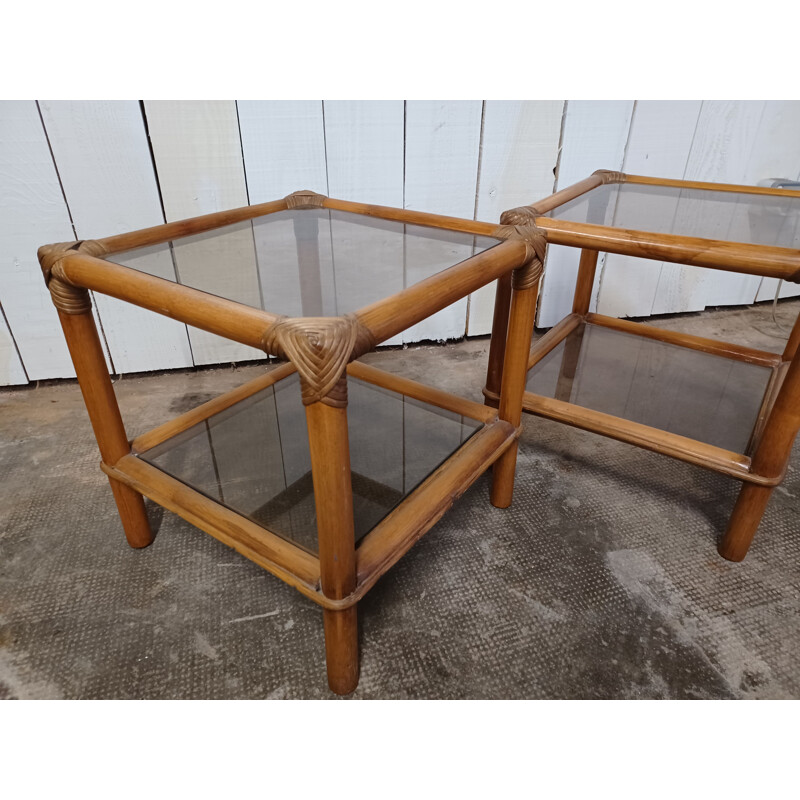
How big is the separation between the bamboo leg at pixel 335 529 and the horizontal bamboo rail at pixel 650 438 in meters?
0.50

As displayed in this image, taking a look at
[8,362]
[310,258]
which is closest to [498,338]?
[310,258]

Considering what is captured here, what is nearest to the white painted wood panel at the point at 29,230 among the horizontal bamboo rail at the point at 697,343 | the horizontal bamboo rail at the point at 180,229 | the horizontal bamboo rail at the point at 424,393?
the horizontal bamboo rail at the point at 180,229

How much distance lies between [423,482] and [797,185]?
937 millimetres

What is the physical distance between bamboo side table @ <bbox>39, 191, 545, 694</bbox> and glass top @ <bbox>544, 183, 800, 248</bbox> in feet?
0.66

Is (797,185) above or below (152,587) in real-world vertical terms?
above

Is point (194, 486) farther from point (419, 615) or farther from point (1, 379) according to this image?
point (1, 379)

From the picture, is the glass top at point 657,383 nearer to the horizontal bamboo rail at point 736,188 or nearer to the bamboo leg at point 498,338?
the bamboo leg at point 498,338

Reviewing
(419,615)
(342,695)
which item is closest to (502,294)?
(419,615)

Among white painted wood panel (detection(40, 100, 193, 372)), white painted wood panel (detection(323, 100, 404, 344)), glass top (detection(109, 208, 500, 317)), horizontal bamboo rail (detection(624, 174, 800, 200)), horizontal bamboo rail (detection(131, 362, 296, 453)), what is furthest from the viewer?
white painted wood panel (detection(323, 100, 404, 344))

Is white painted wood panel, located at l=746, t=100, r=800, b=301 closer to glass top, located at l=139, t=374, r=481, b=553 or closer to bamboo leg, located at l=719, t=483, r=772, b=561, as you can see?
bamboo leg, located at l=719, t=483, r=772, b=561

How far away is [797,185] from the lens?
1104 millimetres

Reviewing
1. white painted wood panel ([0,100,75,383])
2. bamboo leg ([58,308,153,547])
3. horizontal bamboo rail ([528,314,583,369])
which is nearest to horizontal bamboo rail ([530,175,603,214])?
horizontal bamboo rail ([528,314,583,369])

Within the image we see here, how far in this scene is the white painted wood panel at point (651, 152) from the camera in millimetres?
1426

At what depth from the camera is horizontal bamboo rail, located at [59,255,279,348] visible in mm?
556
